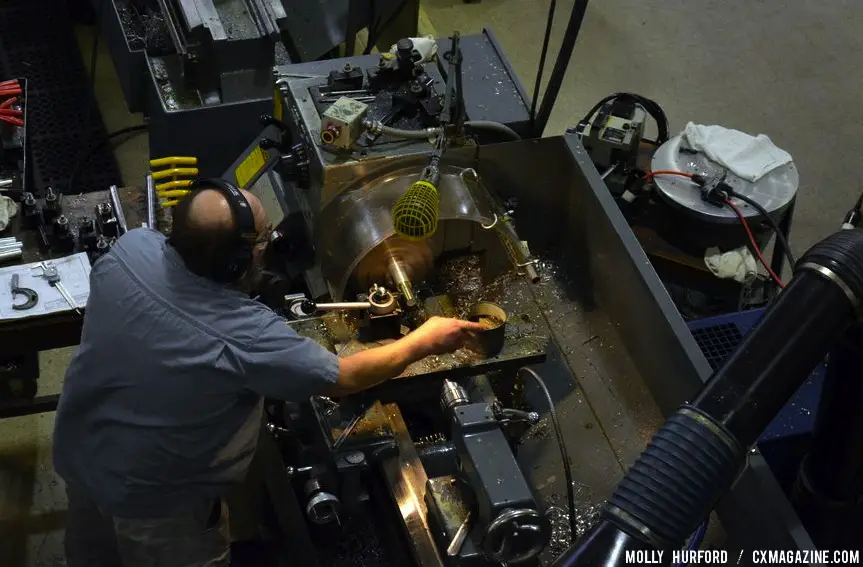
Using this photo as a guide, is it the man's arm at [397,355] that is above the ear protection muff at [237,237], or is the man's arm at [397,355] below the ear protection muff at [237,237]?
below

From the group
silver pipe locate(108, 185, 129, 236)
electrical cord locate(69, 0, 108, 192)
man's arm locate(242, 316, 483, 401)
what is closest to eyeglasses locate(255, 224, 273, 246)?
man's arm locate(242, 316, 483, 401)

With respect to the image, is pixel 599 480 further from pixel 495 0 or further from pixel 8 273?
pixel 495 0

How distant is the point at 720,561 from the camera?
180cm

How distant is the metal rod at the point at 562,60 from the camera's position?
180 cm

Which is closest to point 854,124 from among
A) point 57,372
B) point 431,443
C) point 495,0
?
point 495,0

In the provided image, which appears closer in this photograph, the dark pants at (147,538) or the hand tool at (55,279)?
the dark pants at (147,538)

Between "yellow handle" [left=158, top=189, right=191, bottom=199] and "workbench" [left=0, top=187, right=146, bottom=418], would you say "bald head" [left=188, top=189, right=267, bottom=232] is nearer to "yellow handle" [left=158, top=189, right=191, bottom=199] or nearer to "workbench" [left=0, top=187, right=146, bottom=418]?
"workbench" [left=0, top=187, right=146, bottom=418]

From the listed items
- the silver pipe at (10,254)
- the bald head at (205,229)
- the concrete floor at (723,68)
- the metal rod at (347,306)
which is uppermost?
the bald head at (205,229)

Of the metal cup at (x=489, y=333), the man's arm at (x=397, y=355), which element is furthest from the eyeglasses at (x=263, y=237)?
the metal cup at (x=489, y=333)

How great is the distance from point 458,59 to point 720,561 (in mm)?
1086

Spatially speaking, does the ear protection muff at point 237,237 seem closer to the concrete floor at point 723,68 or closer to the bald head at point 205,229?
the bald head at point 205,229

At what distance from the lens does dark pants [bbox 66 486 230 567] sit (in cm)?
181

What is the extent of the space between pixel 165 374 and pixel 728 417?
88 centimetres

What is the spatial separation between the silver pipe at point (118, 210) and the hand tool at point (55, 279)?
7.1 inches
